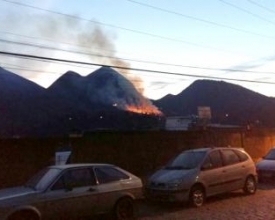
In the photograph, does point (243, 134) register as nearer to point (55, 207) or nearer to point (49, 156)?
point (49, 156)

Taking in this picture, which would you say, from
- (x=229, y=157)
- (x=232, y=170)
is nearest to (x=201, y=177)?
(x=232, y=170)

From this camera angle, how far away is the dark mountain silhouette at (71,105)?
7231cm

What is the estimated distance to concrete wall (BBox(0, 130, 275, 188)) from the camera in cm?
1755

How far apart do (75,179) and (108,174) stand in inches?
38.3

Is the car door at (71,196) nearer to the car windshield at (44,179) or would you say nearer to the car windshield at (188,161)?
the car windshield at (44,179)

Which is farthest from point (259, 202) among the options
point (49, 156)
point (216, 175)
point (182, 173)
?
point (49, 156)

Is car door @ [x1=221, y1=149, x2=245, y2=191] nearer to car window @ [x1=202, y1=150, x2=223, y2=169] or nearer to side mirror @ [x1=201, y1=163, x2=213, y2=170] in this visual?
car window @ [x1=202, y1=150, x2=223, y2=169]

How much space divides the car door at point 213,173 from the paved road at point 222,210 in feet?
1.32

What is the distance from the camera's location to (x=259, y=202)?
48.2 ft

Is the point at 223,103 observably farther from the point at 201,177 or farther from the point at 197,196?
the point at 197,196

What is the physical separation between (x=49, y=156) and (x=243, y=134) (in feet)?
47.9

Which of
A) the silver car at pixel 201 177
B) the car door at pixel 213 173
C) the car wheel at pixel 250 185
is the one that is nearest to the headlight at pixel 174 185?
the silver car at pixel 201 177

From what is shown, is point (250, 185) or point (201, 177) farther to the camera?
point (250, 185)

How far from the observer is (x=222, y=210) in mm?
13383
